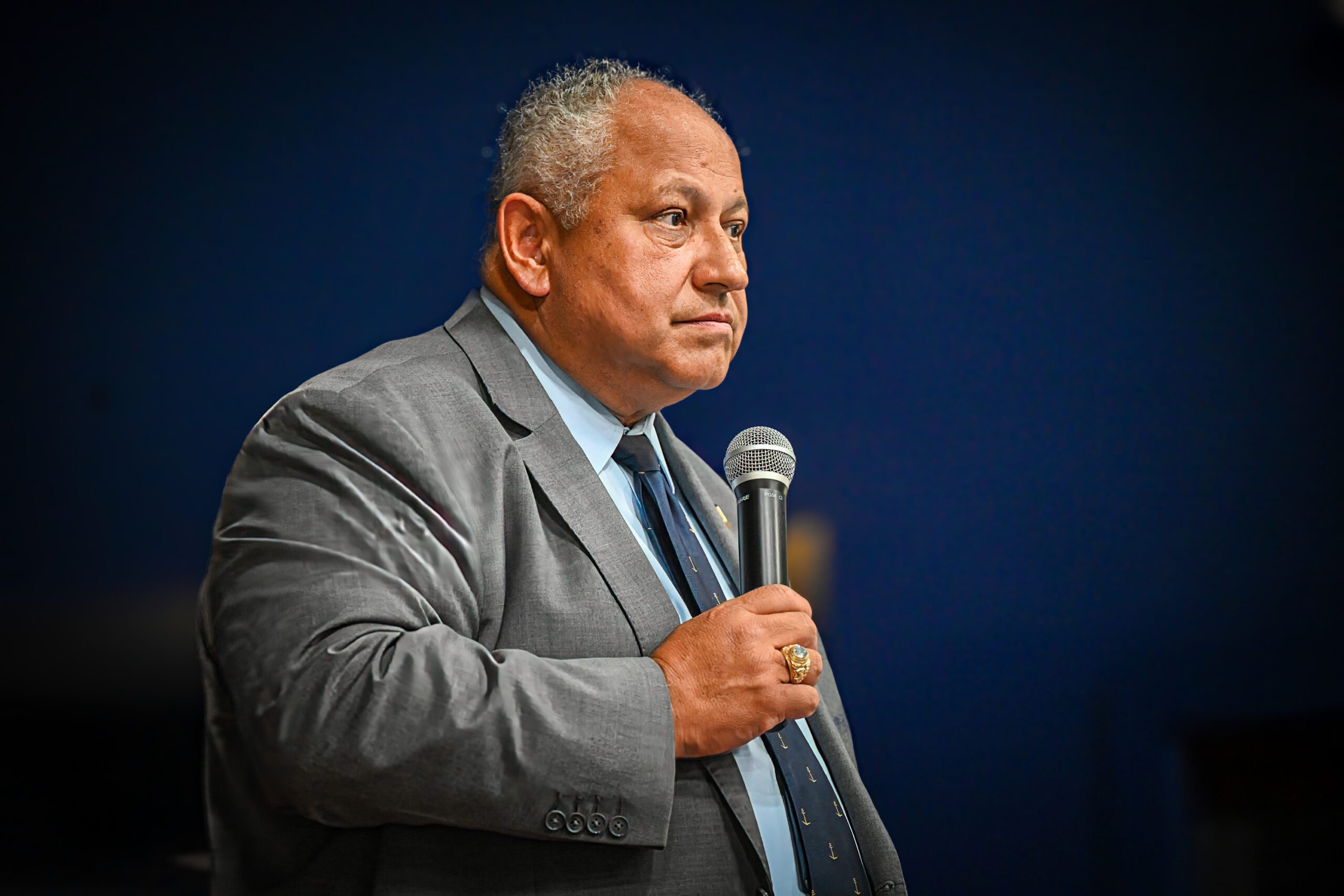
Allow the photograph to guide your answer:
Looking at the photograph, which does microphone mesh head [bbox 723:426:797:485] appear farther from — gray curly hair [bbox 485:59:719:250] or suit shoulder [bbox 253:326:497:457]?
gray curly hair [bbox 485:59:719:250]

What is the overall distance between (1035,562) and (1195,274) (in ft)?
3.09

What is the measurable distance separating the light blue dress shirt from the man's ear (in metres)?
0.07

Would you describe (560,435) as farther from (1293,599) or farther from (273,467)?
(1293,599)

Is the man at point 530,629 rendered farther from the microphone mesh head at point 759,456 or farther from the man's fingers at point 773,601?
the microphone mesh head at point 759,456

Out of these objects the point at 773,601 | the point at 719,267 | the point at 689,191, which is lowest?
the point at 773,601

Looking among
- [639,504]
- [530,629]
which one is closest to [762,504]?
[639,504]

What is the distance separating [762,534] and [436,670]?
1.70 feet

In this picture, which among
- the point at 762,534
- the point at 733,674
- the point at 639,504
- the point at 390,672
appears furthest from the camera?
the point at 639,504

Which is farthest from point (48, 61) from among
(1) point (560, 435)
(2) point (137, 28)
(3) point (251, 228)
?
(1) point (560, 435)

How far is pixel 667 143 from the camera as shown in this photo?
1.77 m

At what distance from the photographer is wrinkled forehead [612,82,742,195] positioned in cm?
176

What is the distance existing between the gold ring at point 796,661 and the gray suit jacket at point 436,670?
0.54ft

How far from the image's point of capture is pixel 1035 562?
2.67 m

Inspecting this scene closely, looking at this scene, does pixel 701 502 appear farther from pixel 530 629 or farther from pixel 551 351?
pixel 530 629
